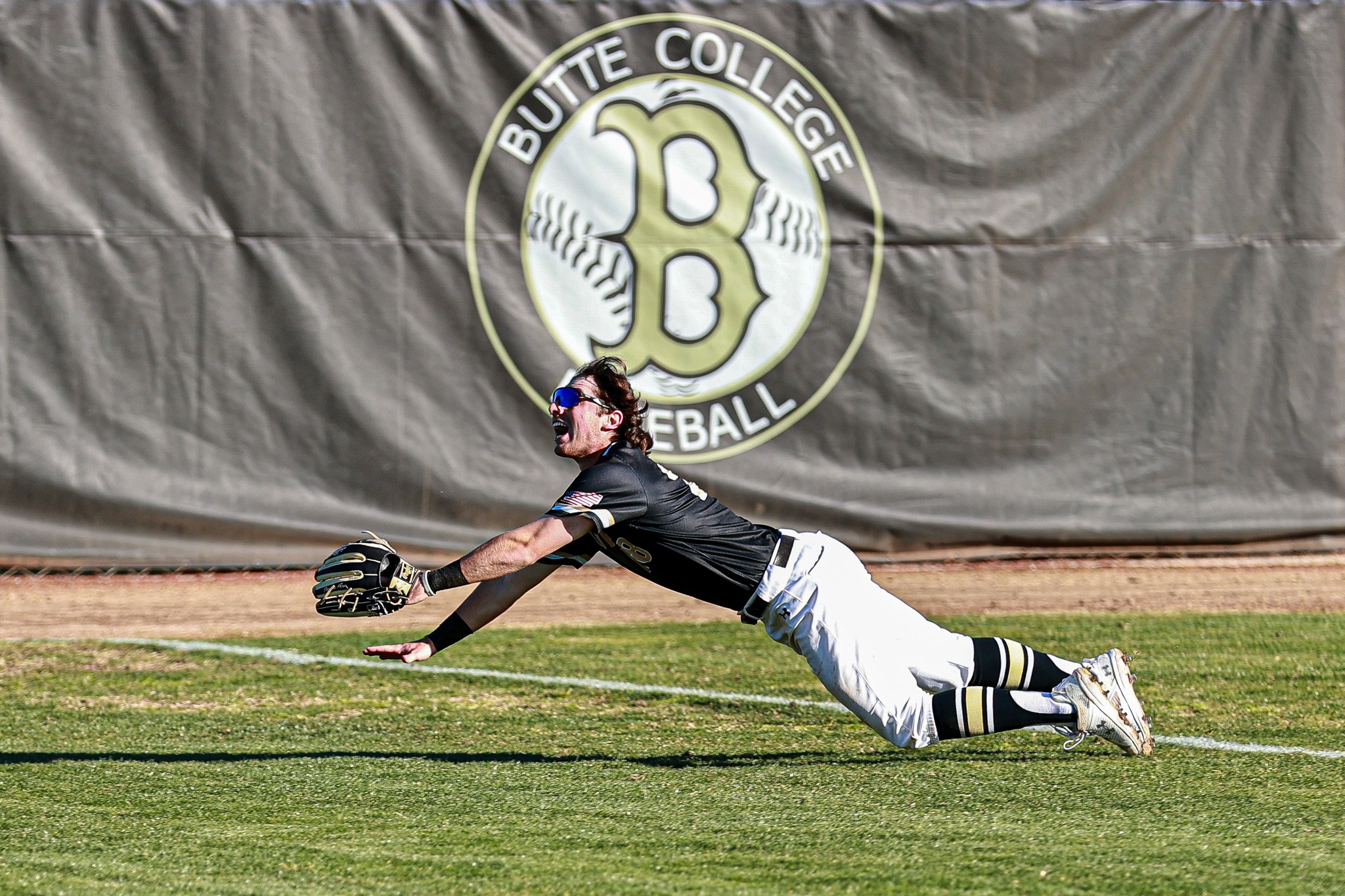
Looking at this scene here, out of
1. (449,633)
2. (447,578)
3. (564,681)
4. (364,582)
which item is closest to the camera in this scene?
(447,578)

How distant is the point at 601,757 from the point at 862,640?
121 centimetres

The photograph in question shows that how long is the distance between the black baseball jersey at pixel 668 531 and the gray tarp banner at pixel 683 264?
6083 millimetres

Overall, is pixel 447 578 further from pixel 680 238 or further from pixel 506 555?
pixel 680 238

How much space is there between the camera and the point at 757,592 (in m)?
5.21

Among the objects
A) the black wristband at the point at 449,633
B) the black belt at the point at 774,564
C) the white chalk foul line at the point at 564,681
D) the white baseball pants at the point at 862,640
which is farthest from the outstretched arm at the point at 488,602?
the white chalk foul line at the point at 564,681

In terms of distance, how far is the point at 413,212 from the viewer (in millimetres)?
11234

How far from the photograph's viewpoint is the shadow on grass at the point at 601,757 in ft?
18.3

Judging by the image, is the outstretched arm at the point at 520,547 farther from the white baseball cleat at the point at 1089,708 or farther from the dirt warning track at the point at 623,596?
the dirt warning track at the point at 623,596

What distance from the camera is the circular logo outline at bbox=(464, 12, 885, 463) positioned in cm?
1129

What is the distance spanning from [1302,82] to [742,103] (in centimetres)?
417

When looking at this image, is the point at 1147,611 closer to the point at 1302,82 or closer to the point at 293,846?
the point at 1302,82

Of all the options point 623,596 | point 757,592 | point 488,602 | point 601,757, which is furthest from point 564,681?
point 623,596

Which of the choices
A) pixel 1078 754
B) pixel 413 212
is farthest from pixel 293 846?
pixel 413 212

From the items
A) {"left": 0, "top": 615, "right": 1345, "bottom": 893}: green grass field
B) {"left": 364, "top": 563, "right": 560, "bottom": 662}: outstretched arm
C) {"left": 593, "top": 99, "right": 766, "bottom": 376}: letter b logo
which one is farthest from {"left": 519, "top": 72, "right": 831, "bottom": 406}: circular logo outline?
{"left": 364, "top": 563, "right": 560, "bottom": 662}: outstretched arm
